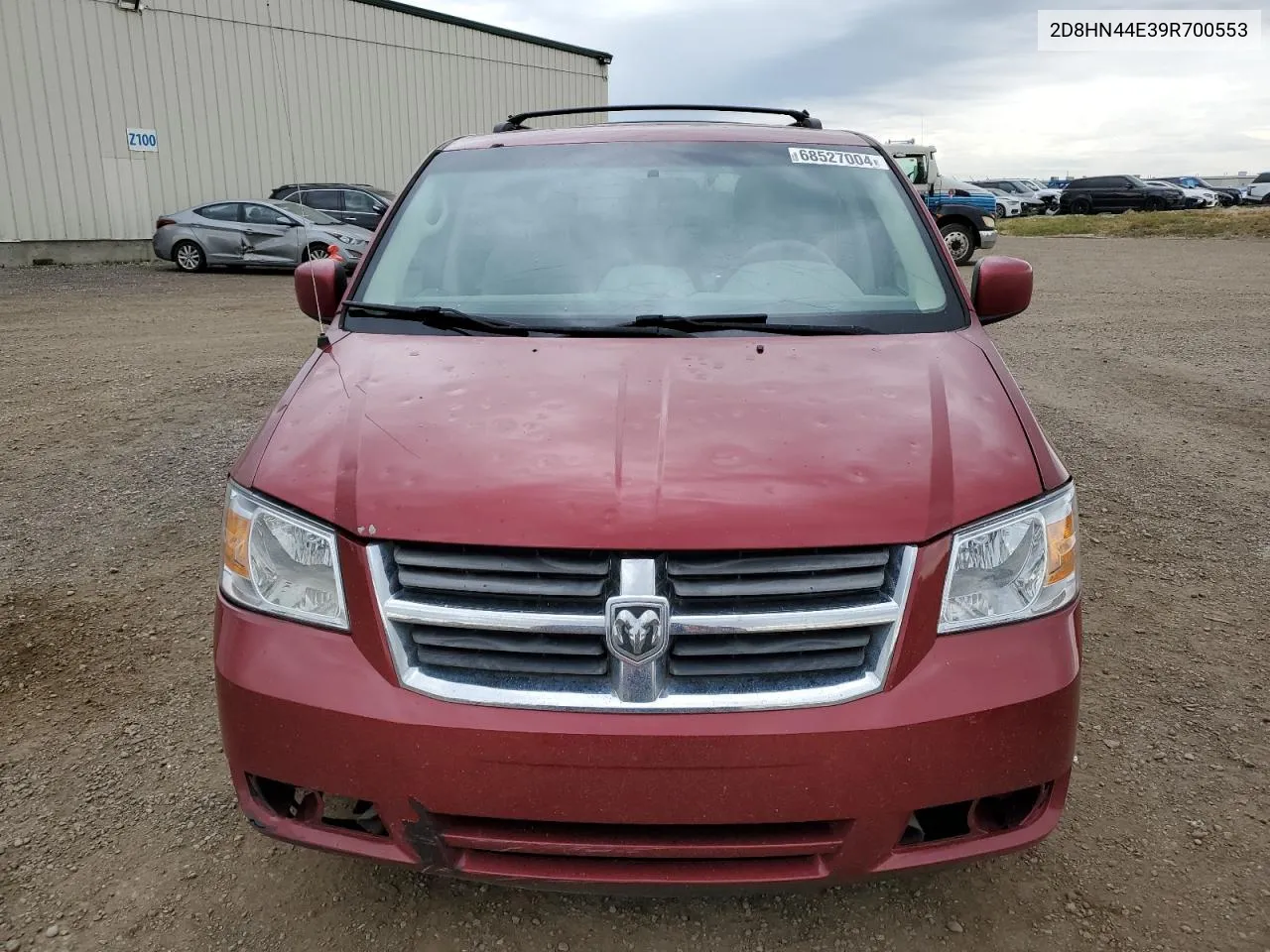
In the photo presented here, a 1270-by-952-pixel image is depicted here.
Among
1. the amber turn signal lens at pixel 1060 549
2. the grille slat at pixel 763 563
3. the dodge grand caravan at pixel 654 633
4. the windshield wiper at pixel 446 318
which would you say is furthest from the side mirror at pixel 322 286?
the amber turn signal lens at pixel 1060 549

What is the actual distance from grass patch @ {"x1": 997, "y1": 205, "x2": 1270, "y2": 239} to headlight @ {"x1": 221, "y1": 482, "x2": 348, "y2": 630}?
88.3ft

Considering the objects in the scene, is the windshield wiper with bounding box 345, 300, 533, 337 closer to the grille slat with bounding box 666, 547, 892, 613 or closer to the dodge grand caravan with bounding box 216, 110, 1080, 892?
the dodge grand caravan with bounding box 216, 110, 1080, 892

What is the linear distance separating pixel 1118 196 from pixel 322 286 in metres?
42.5

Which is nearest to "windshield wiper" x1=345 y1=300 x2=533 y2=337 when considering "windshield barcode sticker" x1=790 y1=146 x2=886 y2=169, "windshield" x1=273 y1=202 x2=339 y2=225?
"windshield barcode sticker" x1=790 y1=146 x2=886 y2=169

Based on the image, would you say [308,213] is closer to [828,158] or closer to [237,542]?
[828,158]

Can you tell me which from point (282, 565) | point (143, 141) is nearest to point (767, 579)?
point (282, 565)

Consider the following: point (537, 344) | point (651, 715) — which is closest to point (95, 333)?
point (537, 344)

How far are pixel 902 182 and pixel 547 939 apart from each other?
8.19ft

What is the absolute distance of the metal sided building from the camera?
18.8m

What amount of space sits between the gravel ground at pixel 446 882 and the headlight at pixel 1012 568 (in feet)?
2.56

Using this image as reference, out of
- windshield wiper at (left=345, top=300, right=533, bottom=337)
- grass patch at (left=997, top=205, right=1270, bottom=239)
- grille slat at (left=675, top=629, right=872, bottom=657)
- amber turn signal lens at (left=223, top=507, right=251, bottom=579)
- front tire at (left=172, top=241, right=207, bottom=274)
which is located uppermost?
windshield wiper at (left=345, top=300, right=533, bottom=337)

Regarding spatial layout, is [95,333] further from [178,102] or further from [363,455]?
[178,102]

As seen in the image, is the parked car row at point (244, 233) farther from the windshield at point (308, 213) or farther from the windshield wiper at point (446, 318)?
the windshield wiper at point (446, 318)

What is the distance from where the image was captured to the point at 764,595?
176 centimetres
